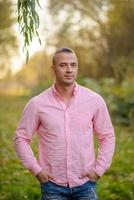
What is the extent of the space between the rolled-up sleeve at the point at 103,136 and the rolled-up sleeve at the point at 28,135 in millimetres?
485

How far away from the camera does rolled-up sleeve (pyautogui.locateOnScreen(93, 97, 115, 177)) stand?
14.0ft

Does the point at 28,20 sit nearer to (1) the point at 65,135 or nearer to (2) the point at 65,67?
(2) the point at 65,67

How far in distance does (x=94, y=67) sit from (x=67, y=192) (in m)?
28.6

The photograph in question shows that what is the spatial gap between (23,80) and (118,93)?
193 feet

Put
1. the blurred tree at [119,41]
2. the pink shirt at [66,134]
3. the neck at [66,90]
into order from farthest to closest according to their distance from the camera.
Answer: the blurred tree at [119,41], the neck at [66,90], the pink shirt at [66,134]

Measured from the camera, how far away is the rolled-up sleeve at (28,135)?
13.9 feet

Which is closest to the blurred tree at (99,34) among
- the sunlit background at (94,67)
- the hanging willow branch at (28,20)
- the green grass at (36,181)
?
the sunlit background at (94,67)

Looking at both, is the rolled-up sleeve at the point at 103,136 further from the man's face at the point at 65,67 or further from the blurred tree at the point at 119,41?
the blurred tree at the point at 119,41

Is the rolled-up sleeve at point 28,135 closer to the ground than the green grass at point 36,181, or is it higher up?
higher up

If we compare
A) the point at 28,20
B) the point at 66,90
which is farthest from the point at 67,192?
the point at 28,20

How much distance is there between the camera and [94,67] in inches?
1282

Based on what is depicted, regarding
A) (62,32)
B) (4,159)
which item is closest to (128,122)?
(4,159)

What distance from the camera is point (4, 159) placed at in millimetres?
10898

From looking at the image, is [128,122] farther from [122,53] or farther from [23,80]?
[23,80]
